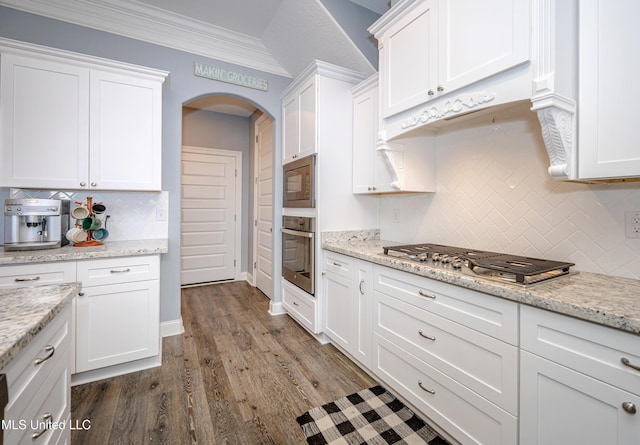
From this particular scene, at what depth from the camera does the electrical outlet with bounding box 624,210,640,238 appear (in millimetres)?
1297

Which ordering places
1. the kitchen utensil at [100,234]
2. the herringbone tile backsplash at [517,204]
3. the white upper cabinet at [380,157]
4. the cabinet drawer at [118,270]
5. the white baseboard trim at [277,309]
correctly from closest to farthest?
the herringbone tile backsplash at [517,204] < the cabinet drawer at [118,270] < the white upper cabinet at [380,157] < the kitchen utensil at [100,234] < the white baseboard trim at [277,309]

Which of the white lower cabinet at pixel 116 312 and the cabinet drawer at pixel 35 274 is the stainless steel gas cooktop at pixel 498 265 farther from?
the cabinet drawer at pixel 35 274

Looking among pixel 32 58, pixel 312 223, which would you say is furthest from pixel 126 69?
pixel 312 223

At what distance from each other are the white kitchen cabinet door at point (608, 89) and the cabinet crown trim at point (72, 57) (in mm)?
2728

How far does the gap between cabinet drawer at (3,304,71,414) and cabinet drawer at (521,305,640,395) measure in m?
1.61

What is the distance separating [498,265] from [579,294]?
318 mm

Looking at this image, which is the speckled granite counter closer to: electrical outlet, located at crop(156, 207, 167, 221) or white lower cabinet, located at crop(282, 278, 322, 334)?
electrical outlet, located at crop(156, 207, 167, 221)

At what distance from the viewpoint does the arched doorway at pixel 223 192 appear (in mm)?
4414

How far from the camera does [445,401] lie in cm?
146

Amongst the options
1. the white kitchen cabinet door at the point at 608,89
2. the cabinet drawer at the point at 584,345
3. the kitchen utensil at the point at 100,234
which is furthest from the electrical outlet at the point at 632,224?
the kitchen utensil at the point at 100,234

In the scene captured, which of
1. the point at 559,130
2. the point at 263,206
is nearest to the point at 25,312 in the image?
the point at 559,130

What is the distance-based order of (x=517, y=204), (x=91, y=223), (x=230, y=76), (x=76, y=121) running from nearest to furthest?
1. (x=517, y=204)
2. (x=76, y=121)
3. (x=91, y=223)
4. (x=230, y=76)

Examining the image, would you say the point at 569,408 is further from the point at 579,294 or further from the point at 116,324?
the point at 116,324

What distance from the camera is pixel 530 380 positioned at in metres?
1.11
